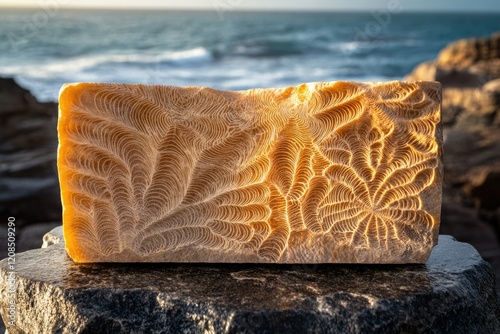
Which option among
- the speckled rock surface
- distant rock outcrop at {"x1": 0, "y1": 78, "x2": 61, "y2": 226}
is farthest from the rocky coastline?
the speckled rock surface

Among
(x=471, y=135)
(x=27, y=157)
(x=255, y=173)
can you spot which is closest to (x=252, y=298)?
(x=255, y=173)

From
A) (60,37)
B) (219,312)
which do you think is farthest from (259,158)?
(60,37)

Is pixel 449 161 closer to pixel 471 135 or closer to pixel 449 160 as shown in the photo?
pixel 449 160

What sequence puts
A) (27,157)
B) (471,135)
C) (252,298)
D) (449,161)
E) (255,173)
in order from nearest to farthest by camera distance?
(252,298) → (255,173) → (27,157) → (449,161) → (471,135)

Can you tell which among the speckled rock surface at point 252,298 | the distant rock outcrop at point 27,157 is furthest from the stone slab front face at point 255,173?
the distant rock outcrop at point 27,157

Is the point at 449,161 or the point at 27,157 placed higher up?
the point at 27,157

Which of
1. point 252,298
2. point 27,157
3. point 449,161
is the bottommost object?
point 252,298

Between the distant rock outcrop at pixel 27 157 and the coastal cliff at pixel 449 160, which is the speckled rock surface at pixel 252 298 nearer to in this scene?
the coastal cliff at pixel 449 160
